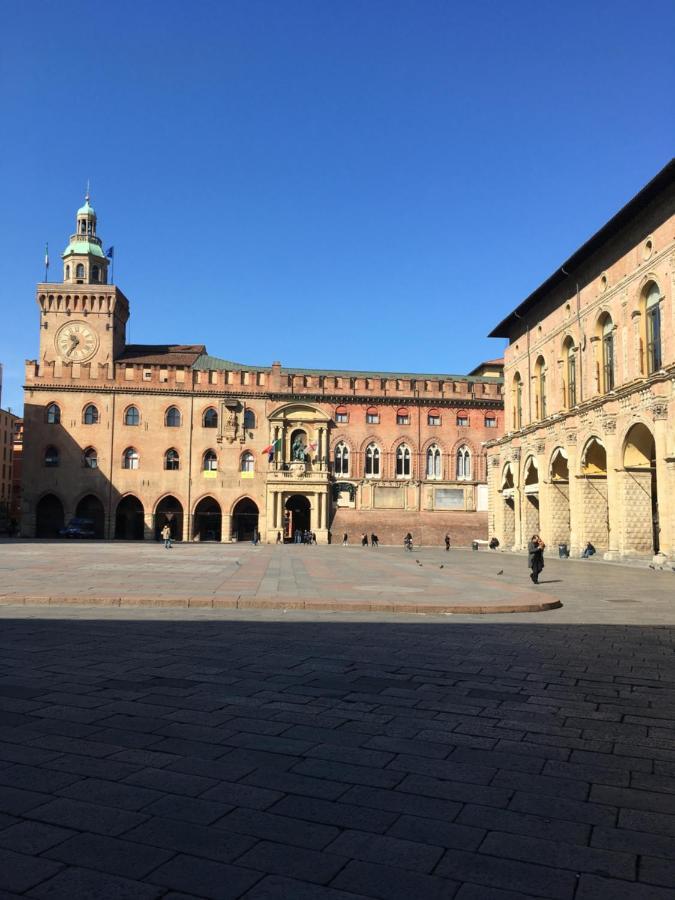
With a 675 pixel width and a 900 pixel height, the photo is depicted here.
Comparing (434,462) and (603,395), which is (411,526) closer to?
(434,462)

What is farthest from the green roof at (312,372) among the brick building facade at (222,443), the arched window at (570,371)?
the arched window at (570,371)

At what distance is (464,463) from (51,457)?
33.7 metres

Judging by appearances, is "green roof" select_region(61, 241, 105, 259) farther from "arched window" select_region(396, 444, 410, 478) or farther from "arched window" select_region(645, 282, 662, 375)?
"arched window" select_region(645, 282, 662, 375)

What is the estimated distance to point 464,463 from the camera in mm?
64375

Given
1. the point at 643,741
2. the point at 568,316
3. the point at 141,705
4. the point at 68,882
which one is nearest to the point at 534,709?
the point at 643,741

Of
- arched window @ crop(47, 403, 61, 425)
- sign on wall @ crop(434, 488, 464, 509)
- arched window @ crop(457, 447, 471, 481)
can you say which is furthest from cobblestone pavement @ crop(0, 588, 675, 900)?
arched window @ crop(457, 447, 471, 481)

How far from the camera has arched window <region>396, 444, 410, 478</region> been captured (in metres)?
63.4

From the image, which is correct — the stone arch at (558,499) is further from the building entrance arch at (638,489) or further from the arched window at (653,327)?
the arched window at (653,327)

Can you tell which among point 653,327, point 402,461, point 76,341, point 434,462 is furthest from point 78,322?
point 653,327

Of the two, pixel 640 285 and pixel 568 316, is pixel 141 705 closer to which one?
pixel 640 285

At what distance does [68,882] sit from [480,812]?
2.12 meters

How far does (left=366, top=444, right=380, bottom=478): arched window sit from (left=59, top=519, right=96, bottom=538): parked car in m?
22.4

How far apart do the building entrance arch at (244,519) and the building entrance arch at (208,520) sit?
1.22 metres

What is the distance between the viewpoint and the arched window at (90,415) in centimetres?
6044
